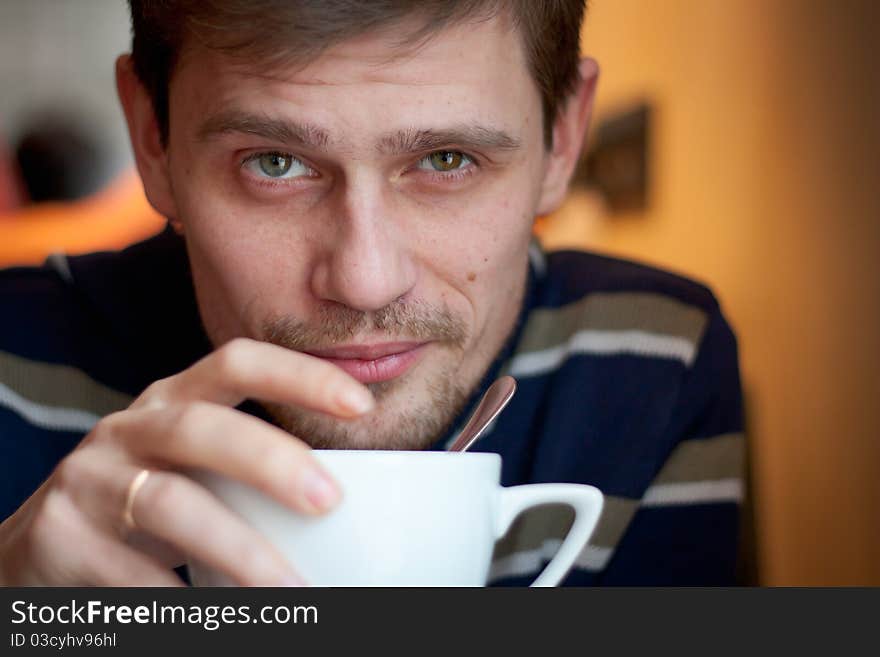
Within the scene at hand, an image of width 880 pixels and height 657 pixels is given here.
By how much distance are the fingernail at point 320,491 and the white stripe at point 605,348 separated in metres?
0.78

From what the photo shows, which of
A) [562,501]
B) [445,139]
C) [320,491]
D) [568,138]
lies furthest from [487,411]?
[568,138]

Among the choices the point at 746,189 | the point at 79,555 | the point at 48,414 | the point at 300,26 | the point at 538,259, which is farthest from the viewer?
the point at 746,189

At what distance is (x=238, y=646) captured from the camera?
0.56 metres

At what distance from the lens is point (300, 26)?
90cm

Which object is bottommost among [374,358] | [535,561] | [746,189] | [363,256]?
[535,561]

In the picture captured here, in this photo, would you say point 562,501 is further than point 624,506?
No

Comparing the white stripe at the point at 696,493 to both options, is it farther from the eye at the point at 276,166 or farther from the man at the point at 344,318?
the eye at the point at 276,166

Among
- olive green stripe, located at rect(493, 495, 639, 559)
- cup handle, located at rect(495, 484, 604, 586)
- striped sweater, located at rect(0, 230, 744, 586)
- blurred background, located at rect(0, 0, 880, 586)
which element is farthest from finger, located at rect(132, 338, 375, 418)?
blurred background, located at rect(0, 0, 880, 586)

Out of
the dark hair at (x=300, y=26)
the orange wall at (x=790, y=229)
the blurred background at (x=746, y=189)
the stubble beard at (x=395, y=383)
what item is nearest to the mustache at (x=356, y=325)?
the stubble beard at (x=395, y=383)

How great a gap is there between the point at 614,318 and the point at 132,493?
879 millimetres

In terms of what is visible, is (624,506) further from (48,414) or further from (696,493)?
(48,414)

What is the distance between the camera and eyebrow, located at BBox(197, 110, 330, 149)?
2.98ft

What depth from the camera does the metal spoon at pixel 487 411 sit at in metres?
0.72

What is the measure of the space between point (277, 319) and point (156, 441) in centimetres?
39
